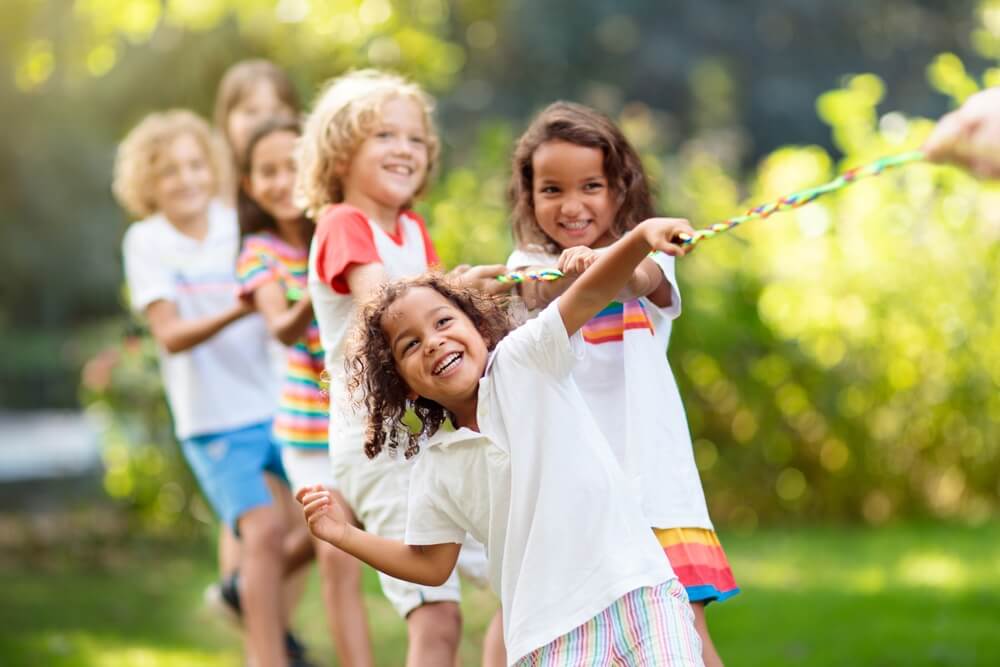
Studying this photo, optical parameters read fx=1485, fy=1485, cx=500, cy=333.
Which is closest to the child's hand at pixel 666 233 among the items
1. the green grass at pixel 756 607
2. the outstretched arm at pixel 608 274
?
the outstretched arm at pixel 608 274

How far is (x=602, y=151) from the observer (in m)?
3.23

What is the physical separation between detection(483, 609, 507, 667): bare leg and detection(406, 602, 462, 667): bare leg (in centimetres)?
13

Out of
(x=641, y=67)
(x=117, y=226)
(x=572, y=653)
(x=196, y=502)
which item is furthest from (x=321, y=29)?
(x=641, y=67)

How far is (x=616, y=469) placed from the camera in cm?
288

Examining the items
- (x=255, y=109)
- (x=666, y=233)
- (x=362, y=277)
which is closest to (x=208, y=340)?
(x=255, y=109)

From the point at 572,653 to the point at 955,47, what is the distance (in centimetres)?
2141

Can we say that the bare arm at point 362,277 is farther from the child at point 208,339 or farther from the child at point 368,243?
the child at point 208,339

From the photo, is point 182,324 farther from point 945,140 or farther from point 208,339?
point 945,140

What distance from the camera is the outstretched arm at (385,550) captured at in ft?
9.57

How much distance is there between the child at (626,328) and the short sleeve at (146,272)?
1666mm

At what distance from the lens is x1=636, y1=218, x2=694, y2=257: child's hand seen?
8.39 feet

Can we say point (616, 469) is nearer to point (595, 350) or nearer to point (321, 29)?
point (595, 350)

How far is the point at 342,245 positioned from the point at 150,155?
168 centimetres

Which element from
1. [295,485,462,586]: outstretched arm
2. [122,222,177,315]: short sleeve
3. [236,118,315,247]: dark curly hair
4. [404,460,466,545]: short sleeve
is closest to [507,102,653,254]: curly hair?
[404,460,466,545]: short sleeve
